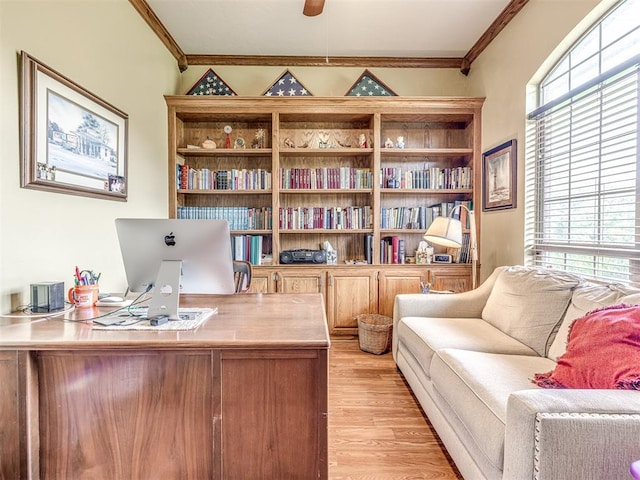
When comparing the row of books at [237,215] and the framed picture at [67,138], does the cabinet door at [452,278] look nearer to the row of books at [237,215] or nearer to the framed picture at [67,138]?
the row of books at [237,215]

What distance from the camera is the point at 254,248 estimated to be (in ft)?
10.8

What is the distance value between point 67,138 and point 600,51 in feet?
10.3

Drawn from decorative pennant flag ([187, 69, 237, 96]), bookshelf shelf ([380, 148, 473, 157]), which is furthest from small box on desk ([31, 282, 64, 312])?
bookshelf shelf ([380, 148, 473, 157])

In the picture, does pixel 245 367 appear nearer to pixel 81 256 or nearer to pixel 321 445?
pixel 321 445

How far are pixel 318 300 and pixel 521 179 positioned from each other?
1.99 meters

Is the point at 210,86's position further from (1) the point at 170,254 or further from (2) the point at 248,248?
(1) the point at 170,254

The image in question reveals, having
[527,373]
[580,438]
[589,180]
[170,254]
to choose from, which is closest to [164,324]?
[170,254]

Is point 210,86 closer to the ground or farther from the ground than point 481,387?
farther from the ground

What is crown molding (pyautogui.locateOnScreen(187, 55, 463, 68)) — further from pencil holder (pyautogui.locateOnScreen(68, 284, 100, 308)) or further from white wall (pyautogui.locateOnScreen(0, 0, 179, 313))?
pencil holder (pyautogui.locateOnScreen(68, 284, 100, 308))

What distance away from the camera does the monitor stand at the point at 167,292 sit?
1400 millimetres

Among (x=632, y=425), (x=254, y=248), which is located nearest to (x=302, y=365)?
(x=632, y=425)

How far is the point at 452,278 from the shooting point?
3.24 m

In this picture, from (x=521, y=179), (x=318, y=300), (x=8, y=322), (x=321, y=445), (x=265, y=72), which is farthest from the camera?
(x=265, y=72)

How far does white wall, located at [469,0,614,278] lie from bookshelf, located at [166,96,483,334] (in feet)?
0.72
